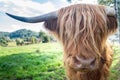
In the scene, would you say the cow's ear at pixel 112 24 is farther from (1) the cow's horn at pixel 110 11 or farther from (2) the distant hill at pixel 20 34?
(2) the distant hill at pixel 20 34

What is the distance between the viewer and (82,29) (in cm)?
470

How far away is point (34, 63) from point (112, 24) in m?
4.28

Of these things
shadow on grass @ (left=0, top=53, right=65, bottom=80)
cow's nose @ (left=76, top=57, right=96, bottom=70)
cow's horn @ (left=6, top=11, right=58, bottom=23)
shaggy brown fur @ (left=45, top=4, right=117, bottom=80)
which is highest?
cow's horn @ (left=6, top=11, right=58, bottom=23)

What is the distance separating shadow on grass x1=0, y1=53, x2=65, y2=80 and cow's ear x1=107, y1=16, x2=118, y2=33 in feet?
8.65

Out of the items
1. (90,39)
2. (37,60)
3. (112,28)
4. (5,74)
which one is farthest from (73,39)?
(37,60)

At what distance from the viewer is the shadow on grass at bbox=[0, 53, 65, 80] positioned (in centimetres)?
793

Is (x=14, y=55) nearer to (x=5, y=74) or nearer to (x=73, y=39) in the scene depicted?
(x=5, y=74)

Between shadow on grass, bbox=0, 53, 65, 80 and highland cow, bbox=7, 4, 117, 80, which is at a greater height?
highland cow, bbox=7, 4, 117, 80

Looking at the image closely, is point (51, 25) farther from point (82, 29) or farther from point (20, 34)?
point (20, 34)

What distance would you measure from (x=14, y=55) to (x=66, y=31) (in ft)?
16.5

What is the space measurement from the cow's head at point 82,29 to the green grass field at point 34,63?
2433 millimetres

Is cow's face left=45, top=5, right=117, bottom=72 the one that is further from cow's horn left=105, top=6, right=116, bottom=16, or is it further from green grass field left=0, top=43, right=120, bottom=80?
green grass field left=0, top=43, right=120, bottom=80

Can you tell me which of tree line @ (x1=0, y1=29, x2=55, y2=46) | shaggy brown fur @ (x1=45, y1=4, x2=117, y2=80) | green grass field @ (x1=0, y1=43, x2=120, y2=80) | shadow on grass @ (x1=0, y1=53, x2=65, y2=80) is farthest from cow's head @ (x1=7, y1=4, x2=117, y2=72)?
tree line @ (x1=0, y1=29, x2=55, y2=46)

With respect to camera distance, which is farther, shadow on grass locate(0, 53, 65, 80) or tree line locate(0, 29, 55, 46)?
tree line locate(0, 29, 55, 46)
